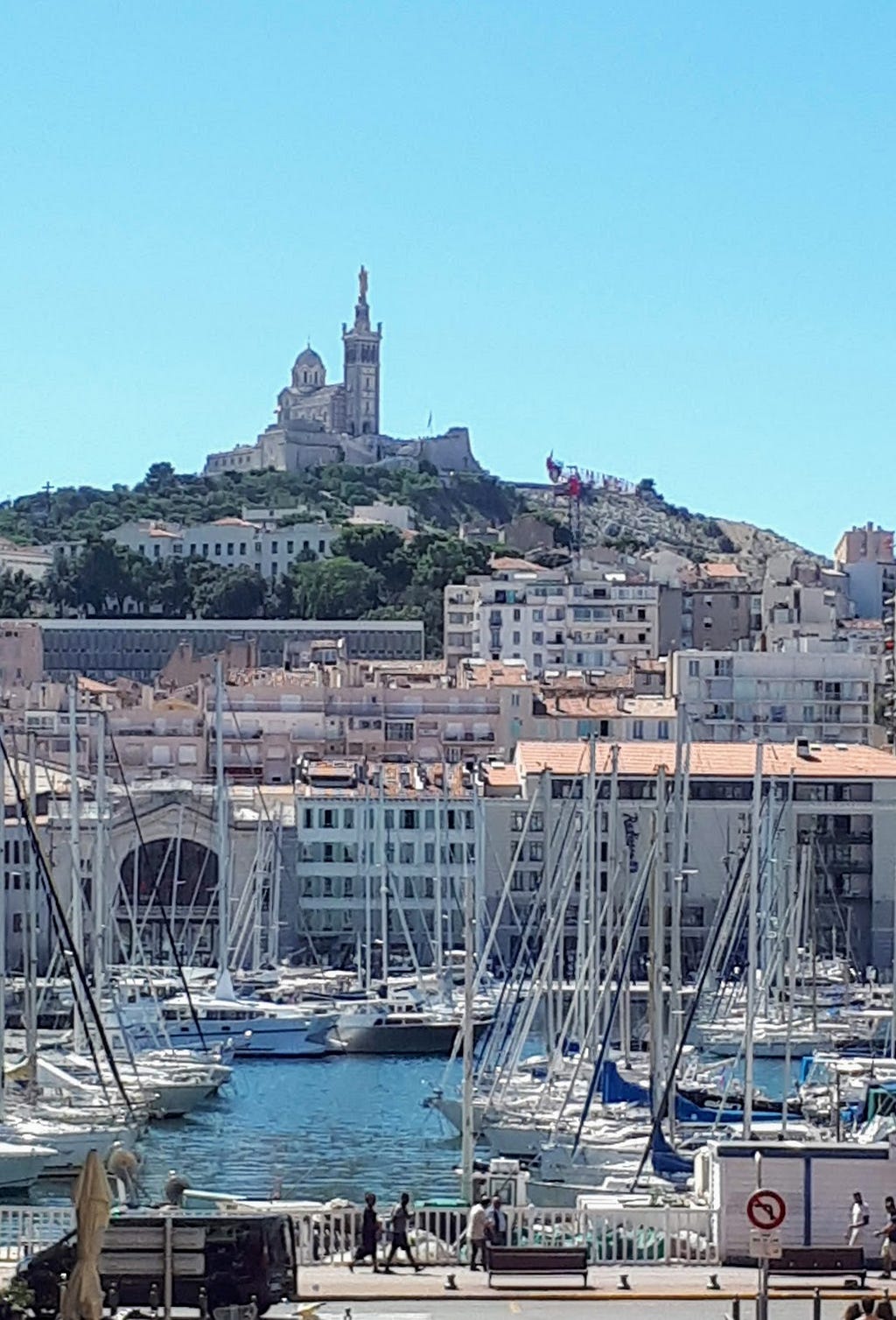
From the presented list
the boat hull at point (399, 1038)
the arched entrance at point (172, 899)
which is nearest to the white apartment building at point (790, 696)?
the arched entrance at point (172, 899)

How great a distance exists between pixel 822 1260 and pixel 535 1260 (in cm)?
202

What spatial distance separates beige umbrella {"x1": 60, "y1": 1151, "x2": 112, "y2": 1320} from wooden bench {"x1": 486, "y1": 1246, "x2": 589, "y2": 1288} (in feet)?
15.1

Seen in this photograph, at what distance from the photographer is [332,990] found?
62250 mm

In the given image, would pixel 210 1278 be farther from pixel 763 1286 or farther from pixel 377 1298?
pixel 763 1286

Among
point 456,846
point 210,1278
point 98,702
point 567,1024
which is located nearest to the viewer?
point 210,1278

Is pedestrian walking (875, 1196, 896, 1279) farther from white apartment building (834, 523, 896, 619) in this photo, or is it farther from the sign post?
white apartment building (834, 523, 896, 619)

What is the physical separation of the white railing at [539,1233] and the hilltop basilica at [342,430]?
14733 centimetres

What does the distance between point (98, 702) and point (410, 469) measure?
76667 millimetres

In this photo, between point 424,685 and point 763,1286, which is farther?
point 424,685

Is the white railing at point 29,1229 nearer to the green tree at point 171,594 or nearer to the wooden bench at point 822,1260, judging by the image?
the wooden bench at point 822,1260

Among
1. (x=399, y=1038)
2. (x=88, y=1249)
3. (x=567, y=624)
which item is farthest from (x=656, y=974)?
(x=567, y=624)

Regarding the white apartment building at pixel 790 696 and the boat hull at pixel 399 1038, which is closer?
the boat hull at pixel 399 1038

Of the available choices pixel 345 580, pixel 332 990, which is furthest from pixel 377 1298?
pixel 345 580

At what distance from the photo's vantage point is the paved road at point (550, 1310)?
18.2 metres
